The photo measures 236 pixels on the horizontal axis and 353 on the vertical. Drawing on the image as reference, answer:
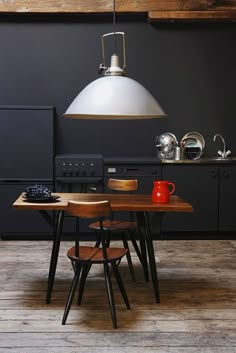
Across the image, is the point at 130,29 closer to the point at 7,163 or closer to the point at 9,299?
the point at 7,163

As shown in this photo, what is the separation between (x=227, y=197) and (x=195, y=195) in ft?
1.22

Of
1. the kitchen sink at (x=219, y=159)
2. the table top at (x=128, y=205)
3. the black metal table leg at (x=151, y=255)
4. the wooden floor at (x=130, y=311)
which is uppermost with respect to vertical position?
the kitchen sink at (x=219, y=159)

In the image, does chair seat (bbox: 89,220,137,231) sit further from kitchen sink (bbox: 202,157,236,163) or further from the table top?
kitchen sink (bbox: 202,157,236,163)

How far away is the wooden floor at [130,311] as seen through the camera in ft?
10.2

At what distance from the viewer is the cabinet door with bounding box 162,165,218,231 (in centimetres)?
578

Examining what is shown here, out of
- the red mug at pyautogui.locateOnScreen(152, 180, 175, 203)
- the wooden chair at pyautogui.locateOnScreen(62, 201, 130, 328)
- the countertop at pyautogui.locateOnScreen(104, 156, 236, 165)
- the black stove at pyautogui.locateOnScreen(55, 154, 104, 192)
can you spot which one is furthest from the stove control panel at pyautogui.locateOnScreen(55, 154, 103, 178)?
the wooden chair at pyautogui.locateOnScreen(62, 201, 130, 328)

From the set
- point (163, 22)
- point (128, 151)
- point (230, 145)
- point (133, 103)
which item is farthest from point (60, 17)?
point (133, 103)

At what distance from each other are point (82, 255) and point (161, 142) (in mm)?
2812

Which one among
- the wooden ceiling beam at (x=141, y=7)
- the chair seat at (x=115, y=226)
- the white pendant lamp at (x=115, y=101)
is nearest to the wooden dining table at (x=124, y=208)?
the chair seat at (x=115, y=226)

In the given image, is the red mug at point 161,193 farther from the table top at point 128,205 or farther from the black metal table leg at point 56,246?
the black metal table leg at point 56,246

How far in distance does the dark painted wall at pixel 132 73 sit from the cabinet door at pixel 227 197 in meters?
0.63

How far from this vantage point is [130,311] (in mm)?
3660

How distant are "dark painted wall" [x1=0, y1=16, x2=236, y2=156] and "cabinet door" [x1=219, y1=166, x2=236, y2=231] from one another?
2.06 feet

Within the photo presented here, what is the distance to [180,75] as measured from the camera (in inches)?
249
